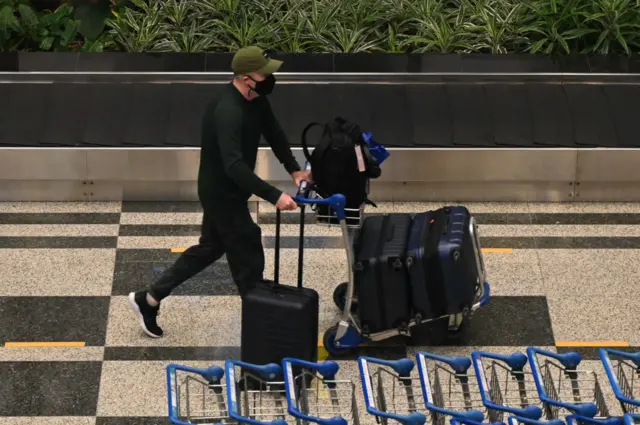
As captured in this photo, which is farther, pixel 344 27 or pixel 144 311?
pixel 344 27

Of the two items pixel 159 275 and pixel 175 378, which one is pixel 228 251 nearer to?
pixel 159 275

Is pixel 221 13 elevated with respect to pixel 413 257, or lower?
elevated

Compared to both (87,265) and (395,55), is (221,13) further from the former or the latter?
(87,265)

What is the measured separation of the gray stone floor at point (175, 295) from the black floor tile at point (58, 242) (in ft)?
0.03

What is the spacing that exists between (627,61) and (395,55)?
5.36 feet

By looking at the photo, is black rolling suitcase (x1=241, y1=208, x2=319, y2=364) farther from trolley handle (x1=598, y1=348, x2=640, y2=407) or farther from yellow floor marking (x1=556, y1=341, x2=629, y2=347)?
trolley handle (x1=598, y1=348, x2=640, y2=407)

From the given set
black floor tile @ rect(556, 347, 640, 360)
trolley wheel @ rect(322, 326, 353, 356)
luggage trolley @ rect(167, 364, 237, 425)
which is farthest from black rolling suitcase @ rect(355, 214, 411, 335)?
luggage trolley @ rect(167, 364, 237, 425)

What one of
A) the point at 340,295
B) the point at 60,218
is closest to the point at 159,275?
the point at 60,218

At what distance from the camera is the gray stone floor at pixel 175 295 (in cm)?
700

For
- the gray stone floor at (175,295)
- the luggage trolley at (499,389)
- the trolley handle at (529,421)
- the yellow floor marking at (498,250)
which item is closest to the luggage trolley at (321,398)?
the gray stone floor at (175,295)

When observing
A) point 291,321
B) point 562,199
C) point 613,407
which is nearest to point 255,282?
point 291,321

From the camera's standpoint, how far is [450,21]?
33.2 feet

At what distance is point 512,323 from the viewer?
7.59m

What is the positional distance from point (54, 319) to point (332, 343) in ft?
5.26
